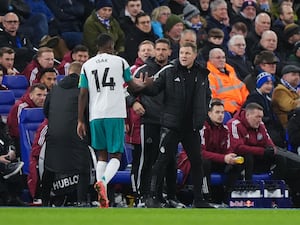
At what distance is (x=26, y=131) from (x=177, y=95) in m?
2.66

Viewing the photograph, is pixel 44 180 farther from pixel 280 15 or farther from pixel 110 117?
pixel 280 15

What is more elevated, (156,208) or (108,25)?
(108,25)

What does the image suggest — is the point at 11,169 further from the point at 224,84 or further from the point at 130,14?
the point at 130,14

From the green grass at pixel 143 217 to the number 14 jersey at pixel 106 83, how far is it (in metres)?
1.64

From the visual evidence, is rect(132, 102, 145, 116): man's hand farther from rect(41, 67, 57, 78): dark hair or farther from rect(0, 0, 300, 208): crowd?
rect(41, 67, 57, 78): dark hair

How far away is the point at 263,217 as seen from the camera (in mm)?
13766

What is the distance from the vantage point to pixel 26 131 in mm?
18172

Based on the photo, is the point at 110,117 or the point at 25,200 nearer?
the point at 110,117

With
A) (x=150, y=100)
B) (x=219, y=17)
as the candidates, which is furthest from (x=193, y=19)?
(x=150, y=100)

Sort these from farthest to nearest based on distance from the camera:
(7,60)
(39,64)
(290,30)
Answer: (290,30) < (39,64) < (7,60)

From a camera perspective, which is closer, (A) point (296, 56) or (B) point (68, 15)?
(B) point (68, 15)

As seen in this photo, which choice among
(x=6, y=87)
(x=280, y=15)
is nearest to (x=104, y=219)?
(x=6, y=87)

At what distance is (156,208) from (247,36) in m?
8.69

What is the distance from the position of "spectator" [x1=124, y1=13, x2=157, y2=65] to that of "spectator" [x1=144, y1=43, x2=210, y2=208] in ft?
15.0
